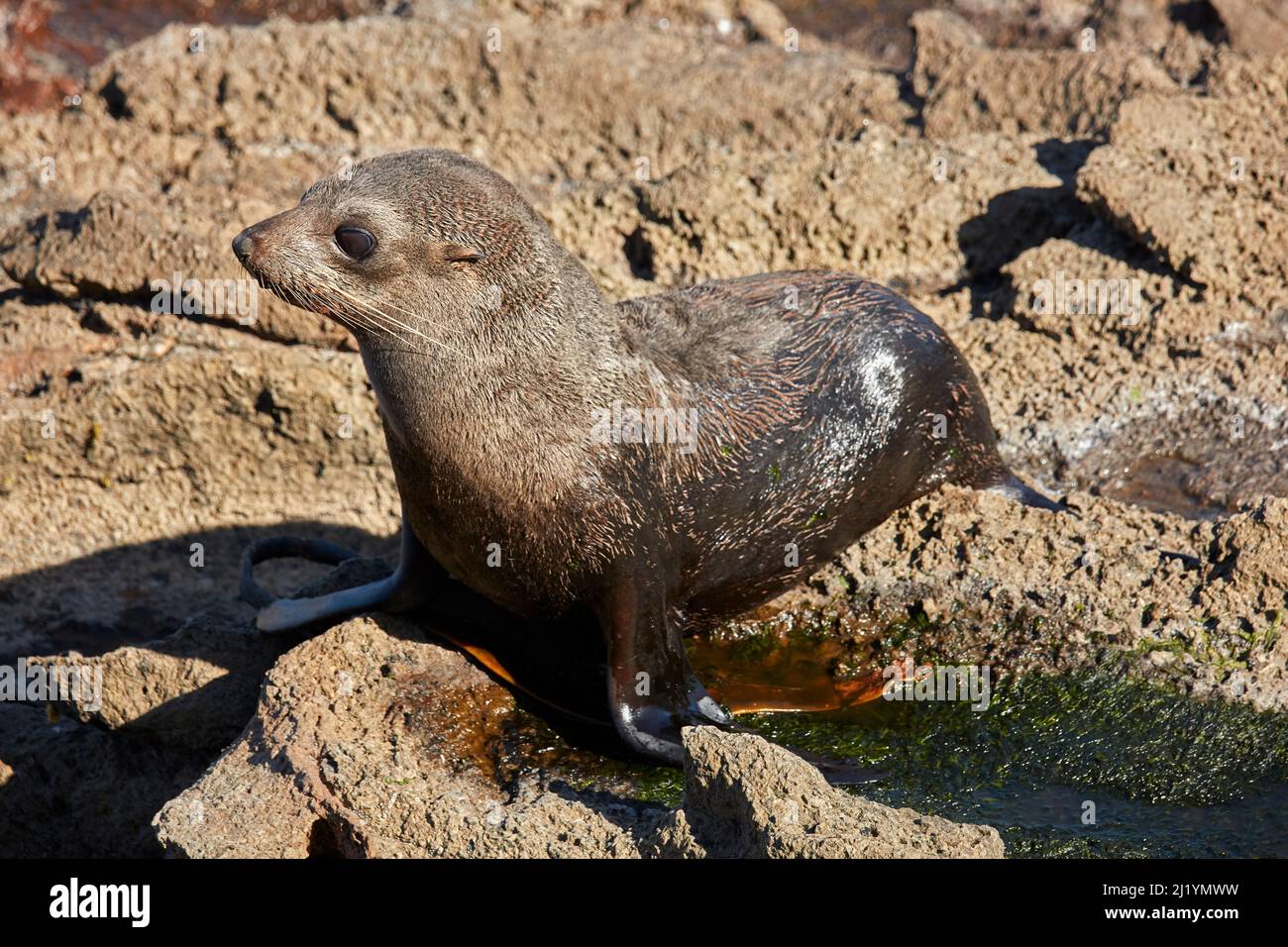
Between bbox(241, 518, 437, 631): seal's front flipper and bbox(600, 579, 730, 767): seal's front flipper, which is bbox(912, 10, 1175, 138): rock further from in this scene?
bbox(241, 518, 437, 631): seal's front flipper

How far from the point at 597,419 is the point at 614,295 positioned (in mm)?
3005

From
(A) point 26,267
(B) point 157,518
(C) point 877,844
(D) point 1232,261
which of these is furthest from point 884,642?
(A) point 26,267

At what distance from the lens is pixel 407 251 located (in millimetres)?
6121

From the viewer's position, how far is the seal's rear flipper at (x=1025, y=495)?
740 cm

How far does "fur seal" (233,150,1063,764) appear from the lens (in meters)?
6.18

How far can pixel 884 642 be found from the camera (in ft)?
22.9

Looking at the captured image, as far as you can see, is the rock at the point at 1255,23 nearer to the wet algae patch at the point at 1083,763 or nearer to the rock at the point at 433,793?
the wet algae patch at the point at 1083,763

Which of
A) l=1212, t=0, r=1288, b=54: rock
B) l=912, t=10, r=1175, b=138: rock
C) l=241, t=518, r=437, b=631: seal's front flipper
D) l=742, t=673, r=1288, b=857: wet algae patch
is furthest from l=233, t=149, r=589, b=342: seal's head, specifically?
l=1212, t=0, r=1288, b=54: rock

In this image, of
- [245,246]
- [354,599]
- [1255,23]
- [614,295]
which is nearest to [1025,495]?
[614,295]

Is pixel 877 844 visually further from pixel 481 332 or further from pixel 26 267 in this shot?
pixel 26 267

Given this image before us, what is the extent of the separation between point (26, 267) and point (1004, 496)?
5694 mm

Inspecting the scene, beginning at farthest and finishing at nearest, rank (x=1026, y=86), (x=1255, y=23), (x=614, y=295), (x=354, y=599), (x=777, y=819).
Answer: (x=1255, y=23), (x=1026, y=86), (x=614, y=295), (x=354, y=599), (x=777, y=819)

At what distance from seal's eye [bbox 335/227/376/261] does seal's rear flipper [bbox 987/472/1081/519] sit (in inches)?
126

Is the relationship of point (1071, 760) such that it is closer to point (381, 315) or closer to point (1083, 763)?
point (1083, 763)
